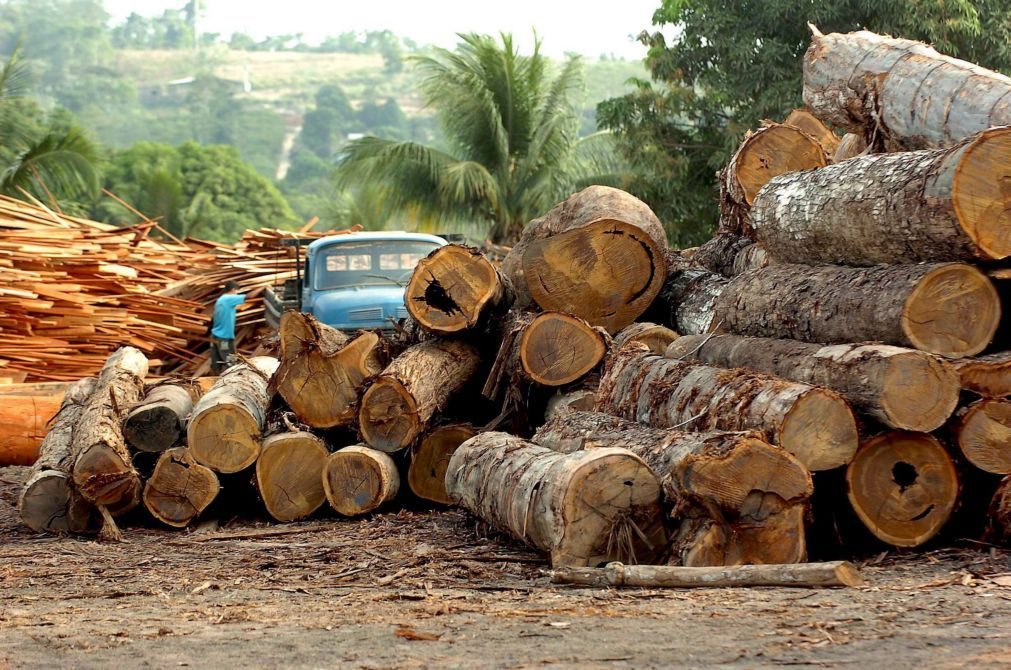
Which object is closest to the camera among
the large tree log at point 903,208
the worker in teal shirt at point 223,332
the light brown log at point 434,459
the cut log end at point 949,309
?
the large tree log at point 903,208

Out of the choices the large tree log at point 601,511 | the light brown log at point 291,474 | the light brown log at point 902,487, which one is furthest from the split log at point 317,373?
the light brown log at point 902,487

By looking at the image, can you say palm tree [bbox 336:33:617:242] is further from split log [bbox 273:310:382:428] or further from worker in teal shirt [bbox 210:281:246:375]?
split log [bbox 273:310:382:428]

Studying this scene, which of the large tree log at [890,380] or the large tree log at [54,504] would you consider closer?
the large tree log at [890,380]

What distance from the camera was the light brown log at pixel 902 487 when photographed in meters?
7.13

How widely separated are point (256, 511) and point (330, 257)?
5.56 m

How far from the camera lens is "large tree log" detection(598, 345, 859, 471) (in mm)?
6938

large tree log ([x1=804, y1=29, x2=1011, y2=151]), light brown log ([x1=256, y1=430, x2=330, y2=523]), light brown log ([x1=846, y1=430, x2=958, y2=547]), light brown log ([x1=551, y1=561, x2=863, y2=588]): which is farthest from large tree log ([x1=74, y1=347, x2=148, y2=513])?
large tree log ([x1=804, y1=29, x2=1011, y2=151])

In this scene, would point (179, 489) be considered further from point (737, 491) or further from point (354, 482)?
point (737, 491)

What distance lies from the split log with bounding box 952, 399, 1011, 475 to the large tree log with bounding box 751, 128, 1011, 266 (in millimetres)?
832

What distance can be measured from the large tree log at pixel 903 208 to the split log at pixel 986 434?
832 mm

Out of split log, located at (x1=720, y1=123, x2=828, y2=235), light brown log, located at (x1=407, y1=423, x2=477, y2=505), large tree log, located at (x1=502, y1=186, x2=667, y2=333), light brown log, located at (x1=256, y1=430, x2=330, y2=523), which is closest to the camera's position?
large tree log, located at (x1=502, y1=186, x2=667, y2=333)

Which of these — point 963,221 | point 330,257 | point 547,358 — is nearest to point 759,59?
point 330,257

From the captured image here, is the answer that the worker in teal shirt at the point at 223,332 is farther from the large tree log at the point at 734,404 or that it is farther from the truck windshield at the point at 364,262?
the large tree log at the point at 734,404

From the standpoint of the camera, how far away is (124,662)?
532 cm
